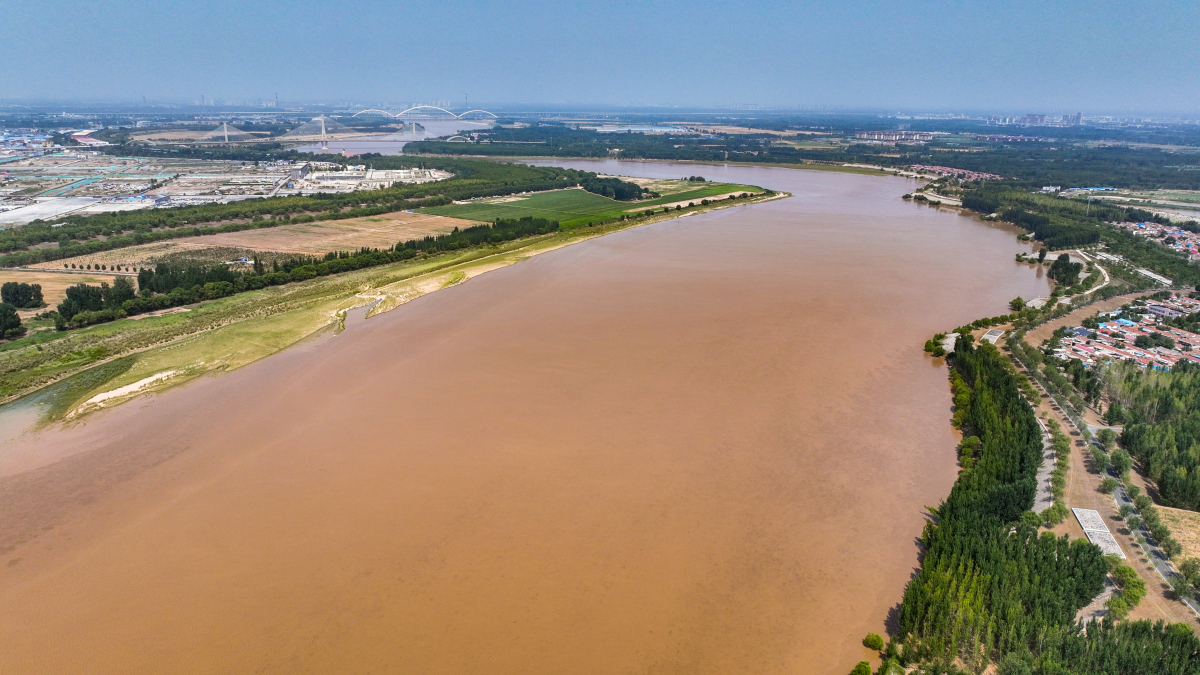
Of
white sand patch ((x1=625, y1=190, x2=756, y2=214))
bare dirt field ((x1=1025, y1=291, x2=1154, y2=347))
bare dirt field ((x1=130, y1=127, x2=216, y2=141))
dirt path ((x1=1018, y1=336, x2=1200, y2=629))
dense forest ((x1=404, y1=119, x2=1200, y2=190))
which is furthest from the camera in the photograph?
bare dirt field ((x1=130, y1=127, x2=216, y2=141))

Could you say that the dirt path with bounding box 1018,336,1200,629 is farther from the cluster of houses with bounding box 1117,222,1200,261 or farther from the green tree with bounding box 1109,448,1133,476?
the cluster of houses with bounding box 1117,222,1200,261

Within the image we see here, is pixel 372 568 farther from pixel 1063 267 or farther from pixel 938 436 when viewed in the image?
pixel 1063 267

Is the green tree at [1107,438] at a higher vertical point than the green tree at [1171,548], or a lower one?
higher

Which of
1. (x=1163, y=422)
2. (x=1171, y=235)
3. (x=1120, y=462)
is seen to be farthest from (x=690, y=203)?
(x=1120, y=462)

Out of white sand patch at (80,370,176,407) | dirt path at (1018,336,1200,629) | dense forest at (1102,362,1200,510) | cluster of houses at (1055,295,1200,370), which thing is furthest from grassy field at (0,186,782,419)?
cluster of houses at (1055,295,1200,370)

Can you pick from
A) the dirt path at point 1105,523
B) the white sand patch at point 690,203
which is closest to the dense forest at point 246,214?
the white sand patch at point 690,203

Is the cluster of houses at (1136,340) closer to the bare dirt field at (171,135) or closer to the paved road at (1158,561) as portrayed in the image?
the paved road at (1158,561)

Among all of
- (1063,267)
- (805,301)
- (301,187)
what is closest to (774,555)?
(805,301)

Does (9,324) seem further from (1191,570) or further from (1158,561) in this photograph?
(1191,570)
